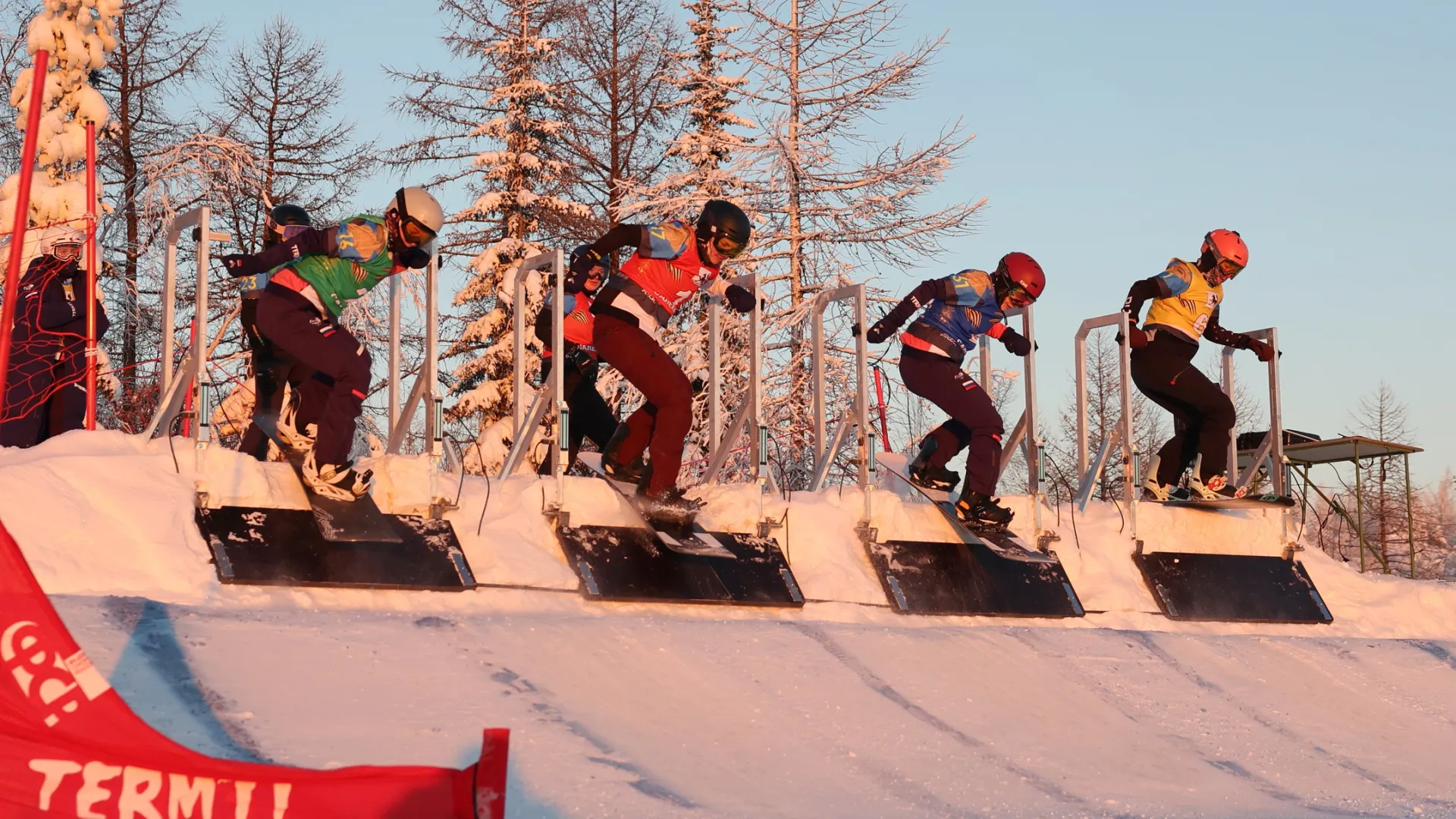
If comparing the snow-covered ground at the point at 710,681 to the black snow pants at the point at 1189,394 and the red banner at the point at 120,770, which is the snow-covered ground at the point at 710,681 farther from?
the black snow pants at the point at 1189,394

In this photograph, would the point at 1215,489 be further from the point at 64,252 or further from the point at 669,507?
the point at 64,252

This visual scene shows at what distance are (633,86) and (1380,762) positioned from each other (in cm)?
2145

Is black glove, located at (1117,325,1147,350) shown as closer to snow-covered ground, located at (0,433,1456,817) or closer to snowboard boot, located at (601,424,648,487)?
snow-covered ground, located at (0,433,1456,817)

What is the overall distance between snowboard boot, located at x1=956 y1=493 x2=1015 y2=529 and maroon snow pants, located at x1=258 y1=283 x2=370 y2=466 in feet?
14.0

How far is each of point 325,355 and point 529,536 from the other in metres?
1.70

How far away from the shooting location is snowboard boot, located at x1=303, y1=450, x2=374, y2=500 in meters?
8.70

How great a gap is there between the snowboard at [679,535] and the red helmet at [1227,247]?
4.57m

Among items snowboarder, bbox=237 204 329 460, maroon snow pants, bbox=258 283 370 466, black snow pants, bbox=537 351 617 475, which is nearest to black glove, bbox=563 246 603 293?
black snow pants, bbox=537 351 617 475

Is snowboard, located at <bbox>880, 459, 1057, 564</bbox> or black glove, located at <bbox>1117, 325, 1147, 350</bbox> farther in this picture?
black glove, located at <bbox>1117, 325, 1147, 350</bbox>

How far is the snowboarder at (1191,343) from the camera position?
1159 cm

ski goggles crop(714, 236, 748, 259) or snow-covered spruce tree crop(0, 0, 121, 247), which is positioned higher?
snow-covered spruce tree crop(0, 0, 121, 247)

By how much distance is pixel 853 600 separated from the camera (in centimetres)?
1004

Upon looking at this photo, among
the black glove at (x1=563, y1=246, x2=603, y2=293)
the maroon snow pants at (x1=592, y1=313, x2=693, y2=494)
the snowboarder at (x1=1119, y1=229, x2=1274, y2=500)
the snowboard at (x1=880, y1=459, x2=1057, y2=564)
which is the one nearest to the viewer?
the black glove at (x1=563, y1=246, x2=603, y2=293)

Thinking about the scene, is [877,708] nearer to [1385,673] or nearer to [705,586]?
[705,586]
